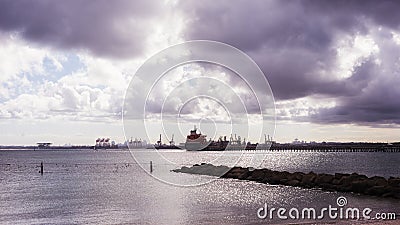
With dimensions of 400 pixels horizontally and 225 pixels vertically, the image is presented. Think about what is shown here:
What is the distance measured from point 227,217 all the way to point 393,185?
21850 mm

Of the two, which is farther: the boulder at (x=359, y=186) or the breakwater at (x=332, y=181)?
the boulder at (x=359, y=186)

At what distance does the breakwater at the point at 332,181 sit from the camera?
146 feet

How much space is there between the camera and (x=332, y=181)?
5394 cm

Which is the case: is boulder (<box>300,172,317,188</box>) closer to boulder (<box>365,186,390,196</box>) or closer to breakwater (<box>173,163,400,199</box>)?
breakwater (<box>173,163,400,199</box>)

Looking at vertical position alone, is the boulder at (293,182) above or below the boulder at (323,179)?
below

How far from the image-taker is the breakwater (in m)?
44.4

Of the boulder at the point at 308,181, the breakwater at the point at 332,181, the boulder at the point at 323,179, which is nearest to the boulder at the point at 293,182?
the breakwater at the point at 332,181

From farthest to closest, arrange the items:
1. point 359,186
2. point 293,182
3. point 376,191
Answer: point 293,182
point 359,186
point 376,191

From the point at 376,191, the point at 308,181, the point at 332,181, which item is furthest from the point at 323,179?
the point at 376,191

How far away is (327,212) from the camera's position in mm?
33312

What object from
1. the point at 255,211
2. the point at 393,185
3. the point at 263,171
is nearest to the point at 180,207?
the point at 255,211

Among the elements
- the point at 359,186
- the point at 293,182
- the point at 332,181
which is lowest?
the point at 293,182

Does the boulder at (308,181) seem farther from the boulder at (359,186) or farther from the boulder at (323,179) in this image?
the boulder at (359,186)

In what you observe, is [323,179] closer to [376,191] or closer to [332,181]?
[332,181]
